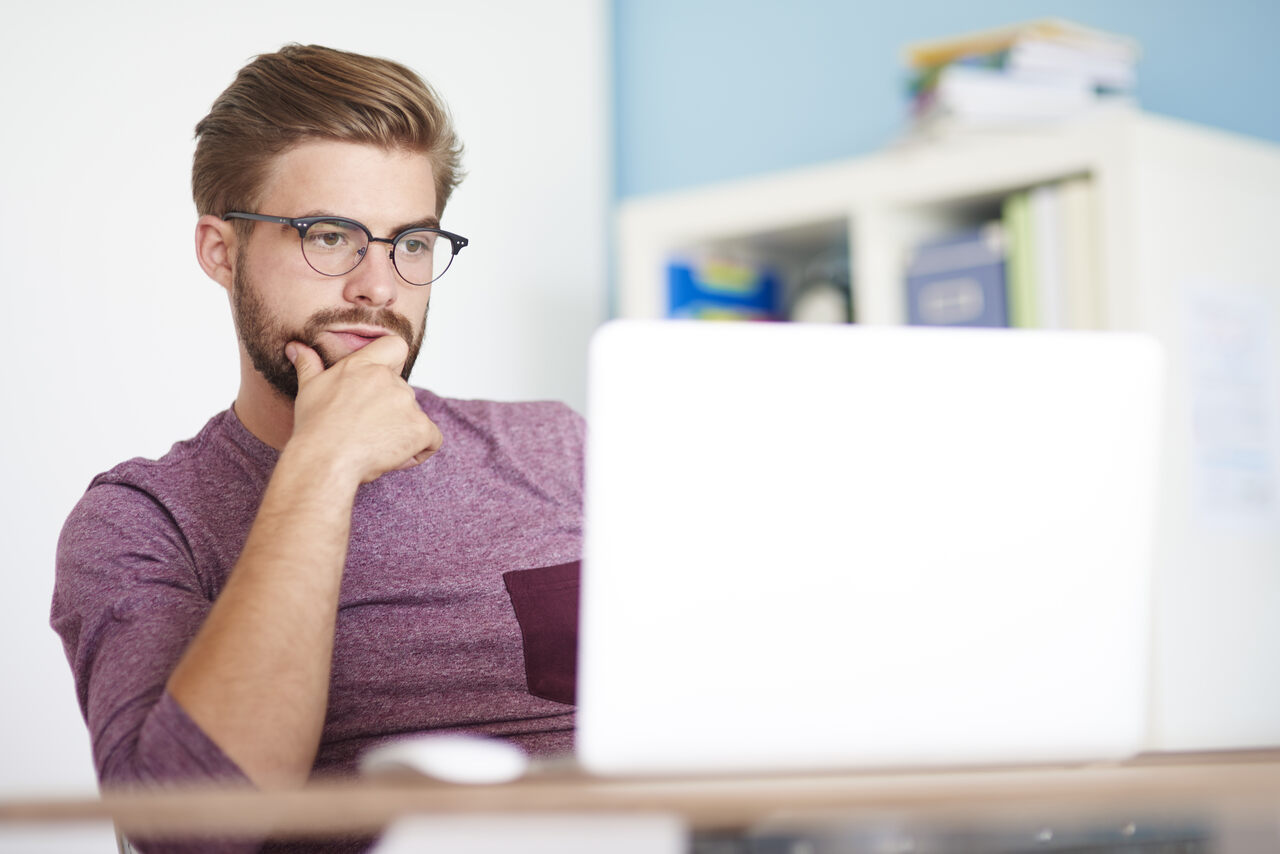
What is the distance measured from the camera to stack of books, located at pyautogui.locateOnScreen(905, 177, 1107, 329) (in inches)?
73.4

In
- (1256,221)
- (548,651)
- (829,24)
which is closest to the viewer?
(548,651)

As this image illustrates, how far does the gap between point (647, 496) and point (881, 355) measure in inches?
6.5

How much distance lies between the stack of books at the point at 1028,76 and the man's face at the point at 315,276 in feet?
3.55

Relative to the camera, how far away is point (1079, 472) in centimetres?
78

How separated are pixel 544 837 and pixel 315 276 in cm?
63

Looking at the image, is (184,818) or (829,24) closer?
(184,818)

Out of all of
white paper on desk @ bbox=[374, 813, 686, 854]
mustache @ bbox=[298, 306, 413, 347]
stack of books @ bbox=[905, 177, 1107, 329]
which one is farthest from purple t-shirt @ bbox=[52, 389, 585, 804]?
stack of books @ bbox=[905, 177, 1107, 329]

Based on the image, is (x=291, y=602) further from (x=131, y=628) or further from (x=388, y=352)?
(x=388, y=352)

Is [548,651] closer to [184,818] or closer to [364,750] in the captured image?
[364,750]

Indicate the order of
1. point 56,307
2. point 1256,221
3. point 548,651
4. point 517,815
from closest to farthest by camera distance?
1. point 517,815
2. point 56,307
3. point 548,651
4. point 1256,221

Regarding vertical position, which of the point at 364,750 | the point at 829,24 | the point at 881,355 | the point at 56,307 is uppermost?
the point at 829,24

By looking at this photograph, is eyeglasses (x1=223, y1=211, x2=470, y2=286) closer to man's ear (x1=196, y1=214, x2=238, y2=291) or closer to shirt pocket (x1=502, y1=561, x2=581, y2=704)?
man's ear (x1=196, y1=214, x2=238, y2=291)

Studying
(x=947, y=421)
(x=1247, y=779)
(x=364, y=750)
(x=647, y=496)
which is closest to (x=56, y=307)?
(x=364, y=750)

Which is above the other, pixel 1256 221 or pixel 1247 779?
pixel 1256 221
